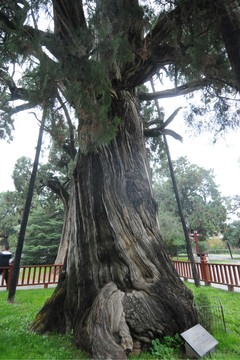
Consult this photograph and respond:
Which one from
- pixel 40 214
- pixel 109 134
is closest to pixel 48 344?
pixel 109 134

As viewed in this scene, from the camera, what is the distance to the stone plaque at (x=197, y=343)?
249cm

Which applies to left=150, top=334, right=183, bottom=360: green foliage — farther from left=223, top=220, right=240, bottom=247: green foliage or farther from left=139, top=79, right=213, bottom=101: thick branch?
left=223, top=220, right=240, bottom=247: green foliage

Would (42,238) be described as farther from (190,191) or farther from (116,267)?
(190,191)

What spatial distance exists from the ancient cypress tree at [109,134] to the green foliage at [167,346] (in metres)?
0.09

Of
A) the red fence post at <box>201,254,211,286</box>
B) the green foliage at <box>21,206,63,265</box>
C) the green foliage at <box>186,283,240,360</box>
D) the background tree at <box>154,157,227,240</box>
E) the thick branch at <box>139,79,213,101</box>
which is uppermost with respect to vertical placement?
the background tree at <box>154,157,227,240</box>

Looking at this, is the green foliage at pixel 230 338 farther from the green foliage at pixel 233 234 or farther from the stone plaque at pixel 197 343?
the green foliage at pixel 233 234

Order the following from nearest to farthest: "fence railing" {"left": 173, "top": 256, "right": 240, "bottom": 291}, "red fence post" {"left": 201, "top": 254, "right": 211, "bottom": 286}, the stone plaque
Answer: the stone plaque < "fence railing" {"left": 173, "top": 256, "right": 240, "bottom": 291} < "red fence post" {"left": 201, "top": 254, "right": 211, "bottom": 286}

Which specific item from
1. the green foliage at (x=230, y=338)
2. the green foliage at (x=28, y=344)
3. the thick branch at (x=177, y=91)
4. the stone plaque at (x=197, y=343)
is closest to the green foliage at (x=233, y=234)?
the green foliage at (x=230, y=338)

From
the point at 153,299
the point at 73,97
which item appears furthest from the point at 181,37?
the point at 153,299

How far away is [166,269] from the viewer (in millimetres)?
3375

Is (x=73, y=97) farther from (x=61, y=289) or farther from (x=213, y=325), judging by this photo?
(x=213, y=325)

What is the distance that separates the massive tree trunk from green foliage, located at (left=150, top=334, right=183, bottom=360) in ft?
0.27

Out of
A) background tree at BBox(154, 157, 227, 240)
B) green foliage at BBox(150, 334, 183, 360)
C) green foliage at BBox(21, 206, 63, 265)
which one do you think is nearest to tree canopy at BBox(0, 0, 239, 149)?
green foliage at BBox(150, 334, 183, 360)

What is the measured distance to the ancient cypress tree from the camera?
2.74 meters
